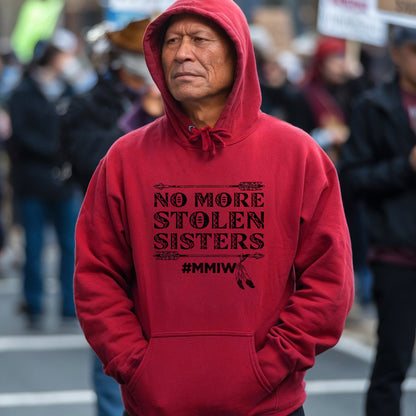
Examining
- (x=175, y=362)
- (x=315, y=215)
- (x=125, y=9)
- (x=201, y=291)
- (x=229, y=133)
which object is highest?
(x=125, y=9)

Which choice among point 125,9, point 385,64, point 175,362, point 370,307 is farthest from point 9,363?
point 385,64

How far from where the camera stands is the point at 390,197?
5082 mm

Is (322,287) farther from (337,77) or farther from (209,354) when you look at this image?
(337,77)

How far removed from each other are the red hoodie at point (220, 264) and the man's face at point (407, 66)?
6.33 feet

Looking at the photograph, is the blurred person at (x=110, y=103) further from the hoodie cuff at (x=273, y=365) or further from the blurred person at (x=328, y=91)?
the blurred person at (x=328, y=91)

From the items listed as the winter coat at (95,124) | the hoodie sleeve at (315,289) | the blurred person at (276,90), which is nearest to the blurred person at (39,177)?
the blurred person at (276,90)

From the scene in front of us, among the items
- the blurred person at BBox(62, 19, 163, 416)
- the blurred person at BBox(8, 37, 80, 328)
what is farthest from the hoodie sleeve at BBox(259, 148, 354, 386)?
the blurred person at BBox(8, 37, 80, 328)

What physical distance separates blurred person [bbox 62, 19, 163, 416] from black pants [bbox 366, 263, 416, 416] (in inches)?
59.1

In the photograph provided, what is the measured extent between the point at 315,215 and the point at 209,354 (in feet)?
1.68

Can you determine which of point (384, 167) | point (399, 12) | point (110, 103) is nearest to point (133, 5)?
point (110, 103)

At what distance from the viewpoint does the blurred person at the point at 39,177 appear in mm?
9453

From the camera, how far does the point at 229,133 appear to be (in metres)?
3.26

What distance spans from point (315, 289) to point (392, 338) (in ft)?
5.97

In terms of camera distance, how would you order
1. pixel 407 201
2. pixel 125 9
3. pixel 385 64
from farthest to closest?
pixel 385 64 < pixel 125 9 < pixel 407 201
